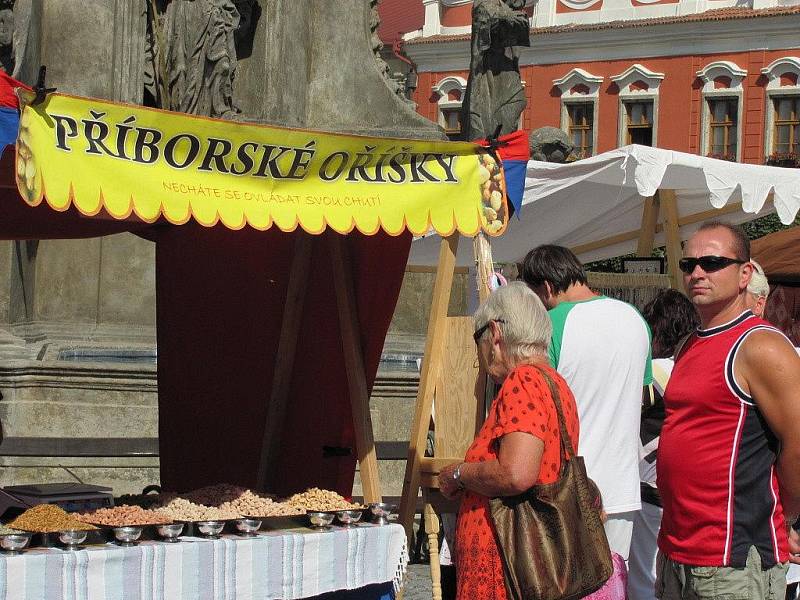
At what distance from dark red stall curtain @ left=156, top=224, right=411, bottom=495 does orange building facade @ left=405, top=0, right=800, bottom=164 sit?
43188 millimetres

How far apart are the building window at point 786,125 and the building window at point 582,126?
6.01 m

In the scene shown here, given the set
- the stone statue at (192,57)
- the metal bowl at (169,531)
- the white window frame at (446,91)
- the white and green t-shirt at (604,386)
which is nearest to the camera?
the metal bowl at (169,531)

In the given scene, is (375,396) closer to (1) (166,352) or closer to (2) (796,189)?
(2) (796,189)

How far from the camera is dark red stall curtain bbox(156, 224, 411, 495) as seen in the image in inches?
273

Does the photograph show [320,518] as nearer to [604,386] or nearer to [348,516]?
[348,516]

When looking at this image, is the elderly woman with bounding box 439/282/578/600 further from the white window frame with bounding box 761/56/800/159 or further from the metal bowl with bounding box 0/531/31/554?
the white window frame with bounding box 761/56/800/159

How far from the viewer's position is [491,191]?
608 centimetres

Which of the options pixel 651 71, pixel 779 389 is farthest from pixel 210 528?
pixel 651 71

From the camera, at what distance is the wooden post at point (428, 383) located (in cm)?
648

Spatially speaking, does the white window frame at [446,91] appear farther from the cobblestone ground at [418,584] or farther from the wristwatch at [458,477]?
the wristwatch at [458,477]

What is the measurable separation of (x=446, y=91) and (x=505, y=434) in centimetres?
5082

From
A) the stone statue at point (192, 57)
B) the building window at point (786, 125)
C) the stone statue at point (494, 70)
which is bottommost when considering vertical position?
the stone statue at point (192, 57)

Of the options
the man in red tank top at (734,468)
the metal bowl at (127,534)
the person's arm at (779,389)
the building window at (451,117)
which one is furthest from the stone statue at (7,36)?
the building window at (451,117)

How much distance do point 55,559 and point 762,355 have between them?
2172 mm
